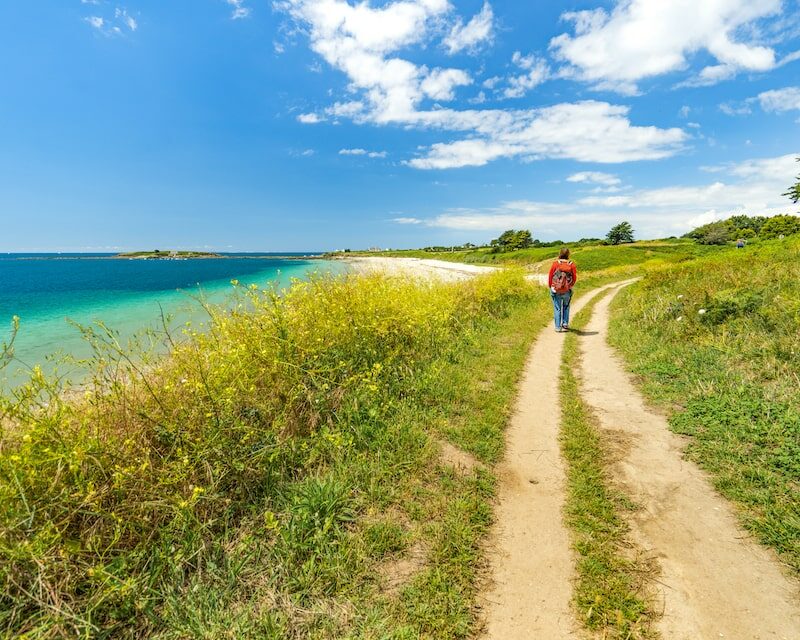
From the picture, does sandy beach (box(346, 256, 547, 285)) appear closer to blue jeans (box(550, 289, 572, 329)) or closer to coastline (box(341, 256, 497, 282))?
coastline (box(341, 256, 497, 282))

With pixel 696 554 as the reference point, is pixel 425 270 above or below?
above

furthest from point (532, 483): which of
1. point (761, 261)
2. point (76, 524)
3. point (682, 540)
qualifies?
point (761, 261)

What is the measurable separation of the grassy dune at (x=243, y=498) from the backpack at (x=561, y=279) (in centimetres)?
690

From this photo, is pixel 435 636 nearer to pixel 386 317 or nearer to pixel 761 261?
pixel 386 317

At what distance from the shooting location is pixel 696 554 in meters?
3.39

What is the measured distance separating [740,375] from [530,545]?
5.57m

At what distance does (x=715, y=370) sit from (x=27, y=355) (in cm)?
2329

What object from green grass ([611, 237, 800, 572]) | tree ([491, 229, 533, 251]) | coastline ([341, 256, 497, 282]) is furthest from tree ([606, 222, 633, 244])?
green grass ([611, 237, 800, 572])

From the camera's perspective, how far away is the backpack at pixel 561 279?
458 inches

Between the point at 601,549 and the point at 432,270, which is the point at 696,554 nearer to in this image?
the point at 601,549

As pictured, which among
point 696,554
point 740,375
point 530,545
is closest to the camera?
point 696,554

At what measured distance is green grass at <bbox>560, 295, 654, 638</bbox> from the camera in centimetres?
285

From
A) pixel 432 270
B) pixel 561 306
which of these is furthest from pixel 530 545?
pixel 432 270

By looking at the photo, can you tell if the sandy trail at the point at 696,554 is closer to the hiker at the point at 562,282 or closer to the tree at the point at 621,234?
the hiker at the point at 562,282
